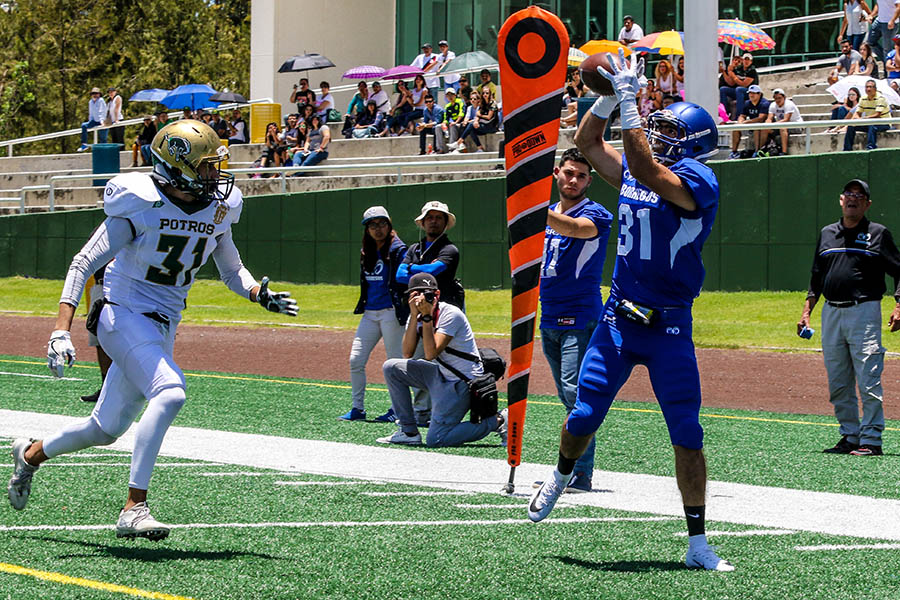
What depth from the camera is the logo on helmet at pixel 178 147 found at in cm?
643

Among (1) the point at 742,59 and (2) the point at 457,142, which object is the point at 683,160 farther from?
(2) the point at 457,142

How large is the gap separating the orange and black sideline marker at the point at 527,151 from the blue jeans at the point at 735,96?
1590 centimetres

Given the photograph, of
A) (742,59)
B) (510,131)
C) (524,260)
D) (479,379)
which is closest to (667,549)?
(524,260)

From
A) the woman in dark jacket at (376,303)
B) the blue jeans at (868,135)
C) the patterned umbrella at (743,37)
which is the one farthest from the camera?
the patterned umbrella at (743,37)

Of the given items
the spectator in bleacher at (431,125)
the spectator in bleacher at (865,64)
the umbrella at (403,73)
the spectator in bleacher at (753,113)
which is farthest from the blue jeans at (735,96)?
the umbrella at (403,73)

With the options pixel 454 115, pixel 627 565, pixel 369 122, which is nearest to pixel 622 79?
pixel 627 565

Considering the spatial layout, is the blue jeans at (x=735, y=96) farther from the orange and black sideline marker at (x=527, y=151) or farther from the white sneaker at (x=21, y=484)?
the white sneaker at (x=21, y=484)

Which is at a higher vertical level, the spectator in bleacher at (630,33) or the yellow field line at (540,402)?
the spectator in bleacher at (630,33)

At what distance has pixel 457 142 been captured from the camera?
26.5 m

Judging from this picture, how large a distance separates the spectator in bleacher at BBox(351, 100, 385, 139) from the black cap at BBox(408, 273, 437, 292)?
63.5 feet

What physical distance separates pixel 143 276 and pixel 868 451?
19.5ft

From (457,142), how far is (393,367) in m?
16.3

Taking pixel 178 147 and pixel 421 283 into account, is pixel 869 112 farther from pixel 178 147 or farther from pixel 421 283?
pixel 178 147

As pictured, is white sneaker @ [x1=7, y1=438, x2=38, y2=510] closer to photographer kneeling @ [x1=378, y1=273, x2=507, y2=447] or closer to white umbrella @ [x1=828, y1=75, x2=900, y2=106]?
photographer kneeling @ [x1=378, y1=273, x2=507, y2=447]
